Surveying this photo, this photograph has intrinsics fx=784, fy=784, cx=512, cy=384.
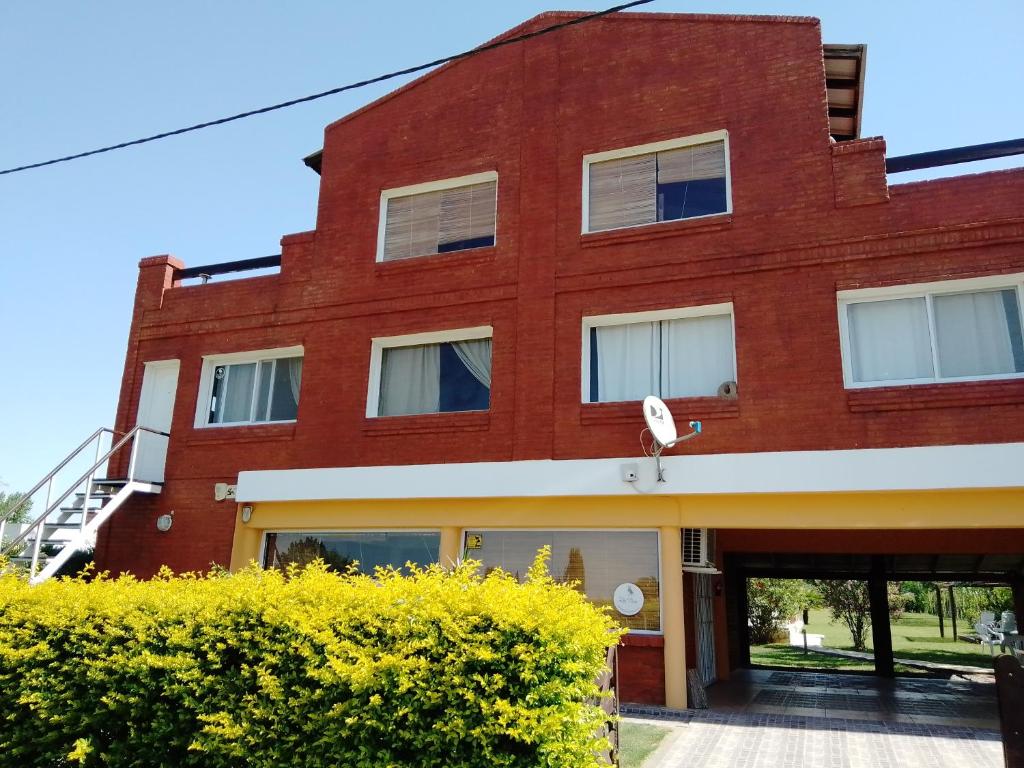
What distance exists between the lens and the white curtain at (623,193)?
1174 centimetres

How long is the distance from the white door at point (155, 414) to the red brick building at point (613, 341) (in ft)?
0.22

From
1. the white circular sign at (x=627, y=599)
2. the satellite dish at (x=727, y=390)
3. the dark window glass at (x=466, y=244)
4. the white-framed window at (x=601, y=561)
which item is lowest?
the white circular sign at (x=627, y=599)

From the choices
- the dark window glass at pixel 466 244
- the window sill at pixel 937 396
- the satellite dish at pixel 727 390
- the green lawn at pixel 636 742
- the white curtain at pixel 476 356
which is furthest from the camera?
the dark window glass at pixel 466 244

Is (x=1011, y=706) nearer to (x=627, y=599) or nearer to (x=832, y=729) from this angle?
(x=832, y=729)

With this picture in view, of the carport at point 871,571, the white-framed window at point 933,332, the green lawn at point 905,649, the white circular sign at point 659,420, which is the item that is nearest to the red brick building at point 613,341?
the white-framed window at point 933,332

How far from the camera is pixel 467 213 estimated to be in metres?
12.9

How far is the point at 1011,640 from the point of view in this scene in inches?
605

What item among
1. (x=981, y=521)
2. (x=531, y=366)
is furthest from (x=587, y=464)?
(x=981, y=521)

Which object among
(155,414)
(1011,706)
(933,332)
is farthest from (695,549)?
(155,414)

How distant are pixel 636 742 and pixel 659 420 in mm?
3764

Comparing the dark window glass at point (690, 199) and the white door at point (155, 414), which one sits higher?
the dark window glass at point (690, 199)

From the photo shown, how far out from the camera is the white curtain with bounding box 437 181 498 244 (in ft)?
41.9

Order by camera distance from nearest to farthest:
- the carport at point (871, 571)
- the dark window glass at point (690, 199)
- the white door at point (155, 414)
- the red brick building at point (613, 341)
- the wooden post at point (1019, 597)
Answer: the red brick building at point (613, 341) → the dark window glass at point (690, 199) → the white door at point (155, 414) → the carport at point (871, 571) → the wooden post at point (1019, 597)

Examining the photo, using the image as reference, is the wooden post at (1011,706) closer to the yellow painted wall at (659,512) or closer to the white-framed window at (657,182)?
the yellow painted wall at (659,512)
